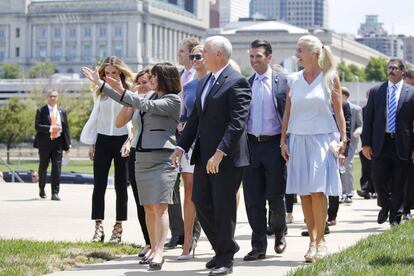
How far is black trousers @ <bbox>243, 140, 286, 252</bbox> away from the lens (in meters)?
11.2

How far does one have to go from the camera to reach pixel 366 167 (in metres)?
21.4

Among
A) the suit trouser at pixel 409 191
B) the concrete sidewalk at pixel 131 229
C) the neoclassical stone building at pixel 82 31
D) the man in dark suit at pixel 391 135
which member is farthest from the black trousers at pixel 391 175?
the neoclassical stone building at pixel 82 31

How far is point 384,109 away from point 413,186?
1.24m

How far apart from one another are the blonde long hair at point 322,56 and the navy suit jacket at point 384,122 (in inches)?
131

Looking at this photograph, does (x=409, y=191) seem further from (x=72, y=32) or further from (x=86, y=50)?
(x=72, y=32)

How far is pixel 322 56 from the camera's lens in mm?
10773

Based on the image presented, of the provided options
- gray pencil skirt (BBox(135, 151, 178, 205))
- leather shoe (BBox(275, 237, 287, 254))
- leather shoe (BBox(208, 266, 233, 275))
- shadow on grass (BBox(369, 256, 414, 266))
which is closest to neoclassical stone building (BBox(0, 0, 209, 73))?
leather shoe (BBox(275, 237, 287, 254))

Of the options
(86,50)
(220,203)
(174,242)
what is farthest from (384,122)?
(86,50)

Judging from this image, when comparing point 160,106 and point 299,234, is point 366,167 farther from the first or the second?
point 160,106

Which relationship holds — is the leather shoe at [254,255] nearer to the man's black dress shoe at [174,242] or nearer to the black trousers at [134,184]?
the black trousers at [134,184]

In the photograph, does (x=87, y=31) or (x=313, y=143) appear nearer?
(x=313, y=143)

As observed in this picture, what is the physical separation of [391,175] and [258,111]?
10.9 ft

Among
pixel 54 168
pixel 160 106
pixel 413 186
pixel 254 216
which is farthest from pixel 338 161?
pixel 54 168

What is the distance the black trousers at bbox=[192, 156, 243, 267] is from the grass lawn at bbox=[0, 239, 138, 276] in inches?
49.4
